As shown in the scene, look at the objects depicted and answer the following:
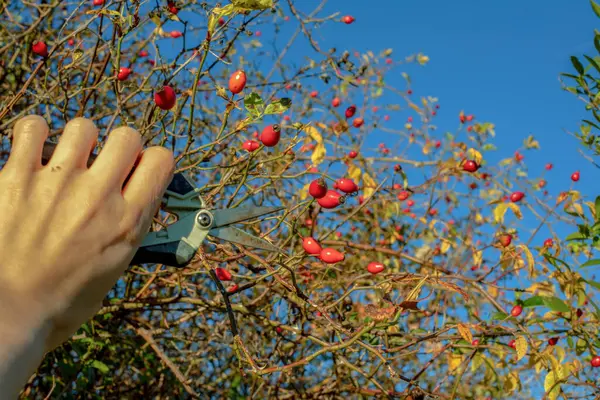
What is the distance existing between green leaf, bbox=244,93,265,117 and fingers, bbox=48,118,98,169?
671 millimetres

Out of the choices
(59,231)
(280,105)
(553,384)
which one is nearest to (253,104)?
(280,105)

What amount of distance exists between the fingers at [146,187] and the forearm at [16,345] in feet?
0.55

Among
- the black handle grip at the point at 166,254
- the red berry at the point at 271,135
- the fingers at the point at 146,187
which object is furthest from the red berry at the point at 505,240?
the fingers at the point at 146,187

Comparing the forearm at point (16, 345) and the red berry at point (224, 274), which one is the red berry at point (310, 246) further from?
the forearm at point (16, 345)

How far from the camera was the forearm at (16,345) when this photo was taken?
0.76 meters

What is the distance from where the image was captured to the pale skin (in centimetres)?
79

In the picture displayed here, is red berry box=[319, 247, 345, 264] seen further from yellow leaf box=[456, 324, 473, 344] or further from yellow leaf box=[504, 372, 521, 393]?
yellow leaf box=[504, 372, 521, 393]

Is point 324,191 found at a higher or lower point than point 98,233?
higher

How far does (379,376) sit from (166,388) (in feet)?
3.51

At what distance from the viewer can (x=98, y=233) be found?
84 centimetres

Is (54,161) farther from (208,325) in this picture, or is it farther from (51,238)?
(208,325)

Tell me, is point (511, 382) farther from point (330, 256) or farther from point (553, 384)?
point (330, 256)

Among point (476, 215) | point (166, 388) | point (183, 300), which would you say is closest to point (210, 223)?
point (183, 300)

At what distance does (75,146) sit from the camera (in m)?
0.86
